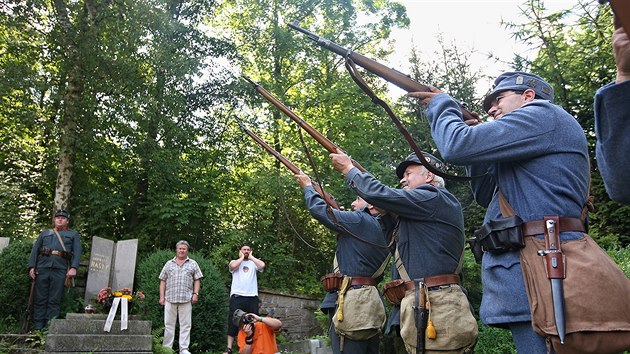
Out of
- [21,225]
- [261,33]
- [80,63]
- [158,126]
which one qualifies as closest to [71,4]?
[80,63]

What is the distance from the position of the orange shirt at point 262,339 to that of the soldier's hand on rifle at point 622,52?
19.3 ft

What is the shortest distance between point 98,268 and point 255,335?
6.39 meters

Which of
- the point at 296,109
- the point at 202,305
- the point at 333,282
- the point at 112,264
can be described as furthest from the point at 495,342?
the point at 296,109

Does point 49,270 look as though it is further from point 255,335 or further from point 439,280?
point 439,280

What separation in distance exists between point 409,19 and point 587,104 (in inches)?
525

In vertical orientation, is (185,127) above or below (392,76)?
above

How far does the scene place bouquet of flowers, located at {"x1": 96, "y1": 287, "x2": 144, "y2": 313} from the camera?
9.96m

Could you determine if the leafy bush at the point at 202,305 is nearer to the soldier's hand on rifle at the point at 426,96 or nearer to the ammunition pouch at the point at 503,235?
the soldier's hand on rifle at the point at 426,96

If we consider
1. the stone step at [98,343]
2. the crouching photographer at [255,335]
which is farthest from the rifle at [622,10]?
the stone step at [98,343]

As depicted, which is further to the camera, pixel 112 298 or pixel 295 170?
pixel 112 298

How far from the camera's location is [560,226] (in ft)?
7.25

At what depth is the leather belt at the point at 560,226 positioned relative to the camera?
87.2 inches

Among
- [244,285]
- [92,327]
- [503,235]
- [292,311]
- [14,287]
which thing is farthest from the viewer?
[292,311]

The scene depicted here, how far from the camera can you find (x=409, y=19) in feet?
77.3
